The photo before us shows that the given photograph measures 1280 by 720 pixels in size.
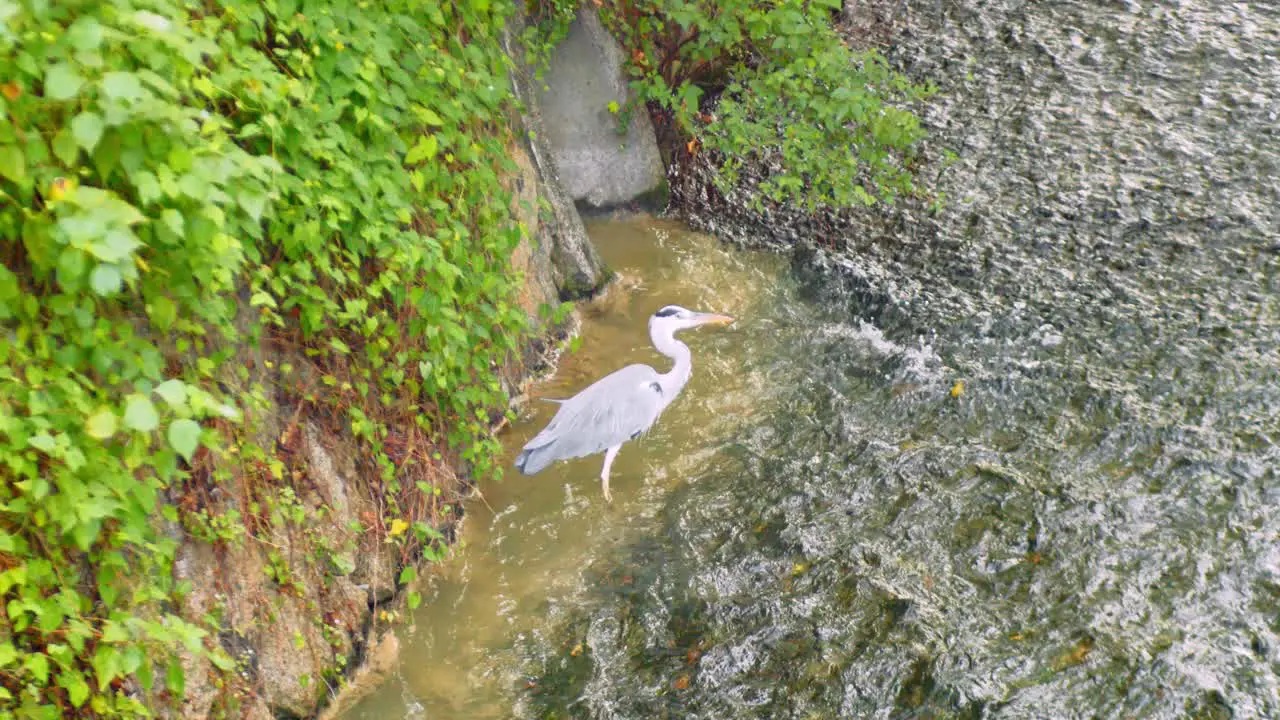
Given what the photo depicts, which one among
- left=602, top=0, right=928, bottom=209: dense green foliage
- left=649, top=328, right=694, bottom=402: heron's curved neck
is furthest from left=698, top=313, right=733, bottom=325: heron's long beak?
left=602, top=0, right=928, bottom=209: dense green foliage

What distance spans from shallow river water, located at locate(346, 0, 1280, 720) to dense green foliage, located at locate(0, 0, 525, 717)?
907 mm

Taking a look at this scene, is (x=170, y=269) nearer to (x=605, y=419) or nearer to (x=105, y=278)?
(x=105, y=278)

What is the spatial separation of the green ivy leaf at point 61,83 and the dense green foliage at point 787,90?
4.25m

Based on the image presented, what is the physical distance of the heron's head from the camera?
4.99 m

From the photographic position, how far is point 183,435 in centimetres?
239

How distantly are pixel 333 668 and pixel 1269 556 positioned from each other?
12.2 ft

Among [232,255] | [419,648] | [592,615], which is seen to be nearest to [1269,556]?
[592,615]

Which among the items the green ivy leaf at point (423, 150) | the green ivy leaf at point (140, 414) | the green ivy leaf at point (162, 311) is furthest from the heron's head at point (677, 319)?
the green ivy leaf at point (140, 414)

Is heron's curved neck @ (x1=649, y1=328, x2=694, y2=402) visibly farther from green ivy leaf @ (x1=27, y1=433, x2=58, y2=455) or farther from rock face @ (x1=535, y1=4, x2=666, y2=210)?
green ivy leaf @ (x1=27, y1=433, x2=58, y2=455)

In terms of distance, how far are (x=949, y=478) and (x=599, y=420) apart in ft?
5.40

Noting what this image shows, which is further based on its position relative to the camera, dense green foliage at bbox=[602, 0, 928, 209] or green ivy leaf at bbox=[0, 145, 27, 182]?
dense green foliage at bbox=[602, 0, 928, 209]

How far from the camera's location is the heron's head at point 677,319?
4992mm

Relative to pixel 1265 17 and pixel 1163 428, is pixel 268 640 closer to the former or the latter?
pixel 1163 428

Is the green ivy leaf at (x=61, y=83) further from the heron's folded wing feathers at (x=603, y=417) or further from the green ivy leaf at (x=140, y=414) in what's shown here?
the heron's folded wing feathers at (x=603, y=417)
